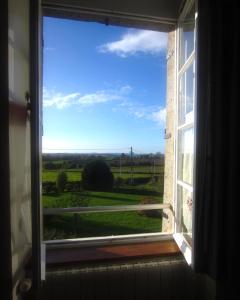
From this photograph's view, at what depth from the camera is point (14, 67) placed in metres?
1.14

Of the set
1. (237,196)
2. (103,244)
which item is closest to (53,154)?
(103,244)

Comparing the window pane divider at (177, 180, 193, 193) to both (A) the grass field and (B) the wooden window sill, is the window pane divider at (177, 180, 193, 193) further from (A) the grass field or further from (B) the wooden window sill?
(A) the grass field

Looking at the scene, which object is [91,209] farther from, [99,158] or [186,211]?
[99,158]

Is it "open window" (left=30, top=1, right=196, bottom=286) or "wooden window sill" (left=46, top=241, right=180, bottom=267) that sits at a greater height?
"open window" (left=30, top=1, right=196, bottom=286)

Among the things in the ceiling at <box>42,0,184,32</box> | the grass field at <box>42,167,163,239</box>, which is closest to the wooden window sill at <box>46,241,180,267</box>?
the grass field at <box>42,167,163,239</box>

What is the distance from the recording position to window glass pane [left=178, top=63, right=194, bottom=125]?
176 cm

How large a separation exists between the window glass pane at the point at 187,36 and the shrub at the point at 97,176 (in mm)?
1464

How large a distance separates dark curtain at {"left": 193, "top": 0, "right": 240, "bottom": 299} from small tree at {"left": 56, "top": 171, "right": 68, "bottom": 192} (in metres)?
1.74

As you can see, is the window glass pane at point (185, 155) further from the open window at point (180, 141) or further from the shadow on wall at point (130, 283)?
the shadow on wall at point (130, 283)

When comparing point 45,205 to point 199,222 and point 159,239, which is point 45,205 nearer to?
point 159,239

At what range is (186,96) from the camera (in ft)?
6.18

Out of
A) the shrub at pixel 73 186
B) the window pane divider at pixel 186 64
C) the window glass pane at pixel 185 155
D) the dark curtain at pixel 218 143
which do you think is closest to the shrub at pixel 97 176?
the shrub at pixel 73 186

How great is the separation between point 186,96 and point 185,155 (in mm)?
445

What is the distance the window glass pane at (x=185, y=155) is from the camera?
173 cm
